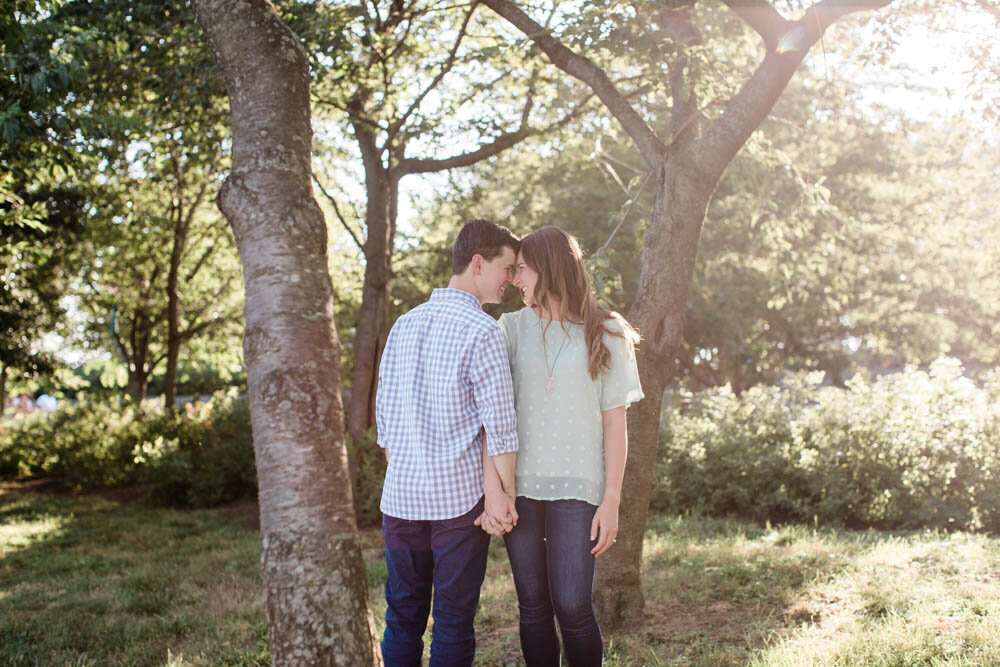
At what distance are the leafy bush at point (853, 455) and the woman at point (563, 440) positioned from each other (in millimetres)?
6132

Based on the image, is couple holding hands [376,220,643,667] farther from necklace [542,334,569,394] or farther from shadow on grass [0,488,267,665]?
shadow on grass [0,488,267,665]

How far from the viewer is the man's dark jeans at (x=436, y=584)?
300cm

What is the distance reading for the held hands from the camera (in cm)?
294

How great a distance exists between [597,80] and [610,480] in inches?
123

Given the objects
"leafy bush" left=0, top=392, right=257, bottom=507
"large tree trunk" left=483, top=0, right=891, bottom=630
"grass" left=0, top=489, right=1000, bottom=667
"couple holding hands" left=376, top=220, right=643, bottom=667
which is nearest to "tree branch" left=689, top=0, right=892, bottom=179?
"large tree trunk" left=483, top=0, right=891, bottom=630

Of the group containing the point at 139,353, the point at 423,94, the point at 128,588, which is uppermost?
the point at 423,94

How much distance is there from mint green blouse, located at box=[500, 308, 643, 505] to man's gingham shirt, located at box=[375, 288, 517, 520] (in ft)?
0.68

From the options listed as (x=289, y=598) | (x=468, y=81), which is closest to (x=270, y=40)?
(x=289, y=598)

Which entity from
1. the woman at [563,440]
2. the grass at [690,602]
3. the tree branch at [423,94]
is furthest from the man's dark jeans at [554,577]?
the tree branch at [423,94]

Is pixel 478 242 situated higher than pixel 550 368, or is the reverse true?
pixel 478 242

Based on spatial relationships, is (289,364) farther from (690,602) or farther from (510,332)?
(690,602)

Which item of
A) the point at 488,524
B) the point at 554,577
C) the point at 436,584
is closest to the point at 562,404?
the point at 488,524

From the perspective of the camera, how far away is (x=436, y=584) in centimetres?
305

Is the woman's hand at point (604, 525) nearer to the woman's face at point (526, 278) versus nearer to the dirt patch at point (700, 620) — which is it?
the woman's face at point (526, 278)
